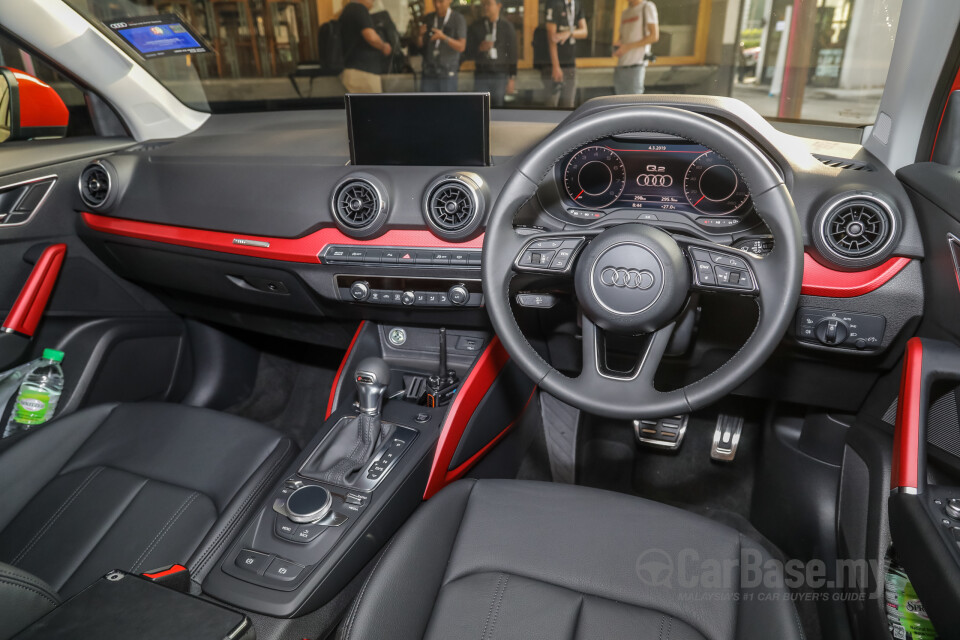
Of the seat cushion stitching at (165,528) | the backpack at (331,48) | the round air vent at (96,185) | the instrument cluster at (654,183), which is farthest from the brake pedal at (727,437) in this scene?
the backpack at (331,48)

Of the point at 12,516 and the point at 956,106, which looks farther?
the point at 12,516

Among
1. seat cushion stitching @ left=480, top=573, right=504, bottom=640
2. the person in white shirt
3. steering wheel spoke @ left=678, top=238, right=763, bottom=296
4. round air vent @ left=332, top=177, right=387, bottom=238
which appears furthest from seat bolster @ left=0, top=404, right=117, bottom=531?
the person in white shirt

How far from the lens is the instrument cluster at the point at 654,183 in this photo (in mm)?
1448

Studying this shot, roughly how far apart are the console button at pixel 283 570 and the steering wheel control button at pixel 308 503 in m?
0.10

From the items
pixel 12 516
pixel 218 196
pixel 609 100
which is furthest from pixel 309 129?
pixel 12 516

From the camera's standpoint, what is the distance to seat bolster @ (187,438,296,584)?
1.41 m

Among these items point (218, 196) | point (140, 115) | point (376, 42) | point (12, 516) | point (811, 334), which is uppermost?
point (376, 42)

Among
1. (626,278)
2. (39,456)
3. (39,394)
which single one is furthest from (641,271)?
(39,394)

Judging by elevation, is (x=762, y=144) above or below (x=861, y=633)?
above

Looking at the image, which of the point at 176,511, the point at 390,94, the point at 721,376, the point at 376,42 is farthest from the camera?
the point at 376,42

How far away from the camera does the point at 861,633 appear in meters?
1.39

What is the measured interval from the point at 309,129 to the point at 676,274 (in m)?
1.54

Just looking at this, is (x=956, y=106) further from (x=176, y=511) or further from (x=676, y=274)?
(x=176, y=511)

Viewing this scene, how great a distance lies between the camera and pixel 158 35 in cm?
216
